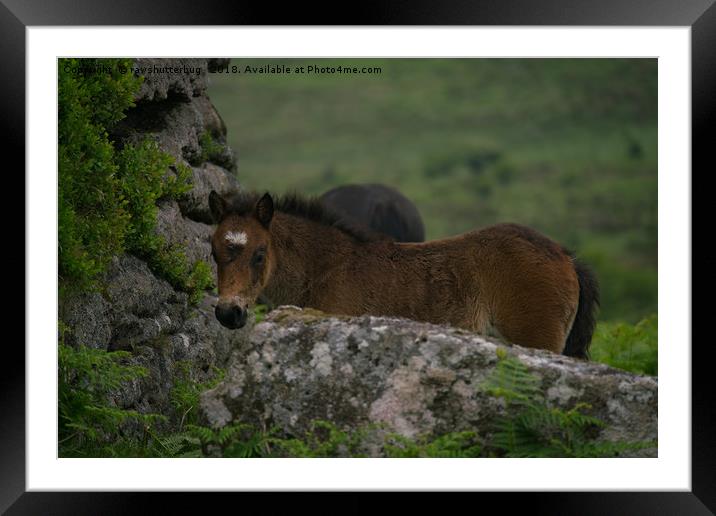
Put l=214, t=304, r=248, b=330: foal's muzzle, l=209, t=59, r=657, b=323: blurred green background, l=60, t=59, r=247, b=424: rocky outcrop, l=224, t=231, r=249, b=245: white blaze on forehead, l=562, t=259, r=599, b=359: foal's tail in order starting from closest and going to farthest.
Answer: l=60, t=59, r=247, b=424: rocky outcrop
l=214, t=304, r=248, b=330: foal's muzzle
l=224, t=231, r=249, b=245: white blaze on forehead
l=562, t=259, r=599, b=359: foal's tail
l=209, t=59, r=657, b=323: blurred green background

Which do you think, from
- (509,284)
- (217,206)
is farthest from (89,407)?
(509,284)

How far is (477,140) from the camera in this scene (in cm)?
3133

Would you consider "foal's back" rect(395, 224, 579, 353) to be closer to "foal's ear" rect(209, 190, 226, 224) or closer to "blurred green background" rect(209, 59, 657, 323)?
"foal's ear" rect(209, 190, 226, 224)

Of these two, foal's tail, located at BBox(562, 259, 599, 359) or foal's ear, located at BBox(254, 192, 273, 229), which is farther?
foal's tail, located at BBox(562, 259, 599, 359)

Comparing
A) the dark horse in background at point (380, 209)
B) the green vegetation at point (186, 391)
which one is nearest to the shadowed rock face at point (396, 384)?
the green vegetation at point (186, 391)

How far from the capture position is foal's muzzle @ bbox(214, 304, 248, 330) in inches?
282

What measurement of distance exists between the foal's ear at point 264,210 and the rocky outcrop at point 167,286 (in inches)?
29.0

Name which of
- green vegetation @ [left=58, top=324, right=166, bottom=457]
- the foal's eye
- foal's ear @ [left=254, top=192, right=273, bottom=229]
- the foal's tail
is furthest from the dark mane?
green vegetation @ [left=58, top=324, right=166, bottom=457]

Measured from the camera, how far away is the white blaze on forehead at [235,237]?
742 cm

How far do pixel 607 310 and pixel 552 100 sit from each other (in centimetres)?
1401

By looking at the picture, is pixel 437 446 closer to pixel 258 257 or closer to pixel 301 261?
pixel 258 257

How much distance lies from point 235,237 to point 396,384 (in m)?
2.57

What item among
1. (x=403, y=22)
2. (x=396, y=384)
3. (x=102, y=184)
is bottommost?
(x=396, y=384)

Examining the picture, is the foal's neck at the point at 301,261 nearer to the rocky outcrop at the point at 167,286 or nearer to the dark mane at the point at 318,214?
the dark mane at the point at 318,214
